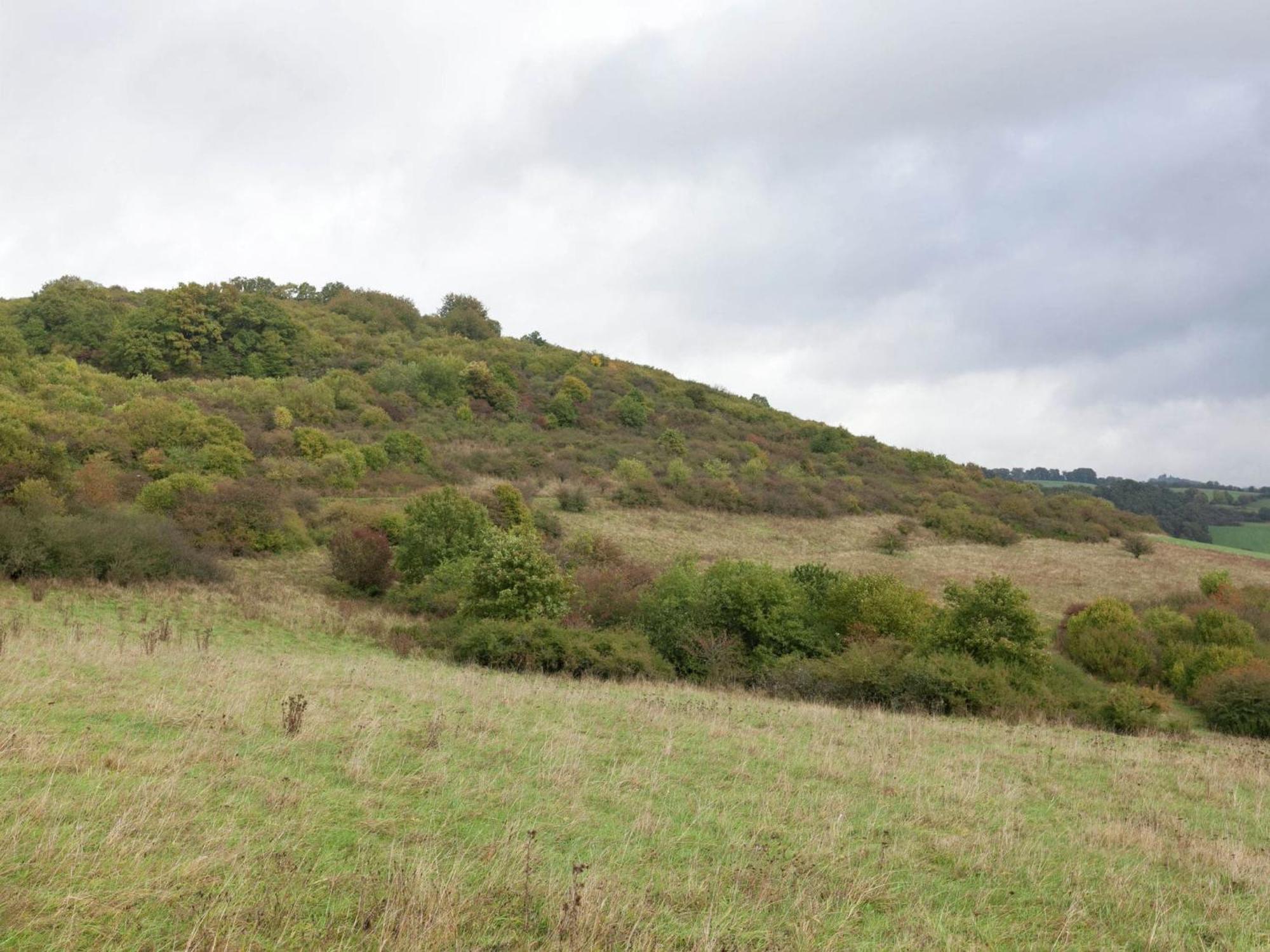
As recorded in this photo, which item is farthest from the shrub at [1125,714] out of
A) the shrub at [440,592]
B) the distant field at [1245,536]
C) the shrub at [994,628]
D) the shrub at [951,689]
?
the distant field at [1245,536]

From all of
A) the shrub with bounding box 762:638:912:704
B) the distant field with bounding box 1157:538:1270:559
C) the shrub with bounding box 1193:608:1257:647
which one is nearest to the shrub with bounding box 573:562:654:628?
the shrub with bounding box 762:638:912:704

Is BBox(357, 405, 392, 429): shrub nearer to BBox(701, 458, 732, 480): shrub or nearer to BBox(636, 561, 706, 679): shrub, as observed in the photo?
BBox(701, 458, 732, 480): shrub

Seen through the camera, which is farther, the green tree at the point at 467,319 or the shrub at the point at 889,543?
the green tree at the point at 467,319

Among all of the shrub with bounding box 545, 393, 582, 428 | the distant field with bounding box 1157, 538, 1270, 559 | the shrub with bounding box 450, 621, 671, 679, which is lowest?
the shrub with bounding box 450, 621, 671, 679

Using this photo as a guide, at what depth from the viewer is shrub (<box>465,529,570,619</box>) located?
24.3 meters

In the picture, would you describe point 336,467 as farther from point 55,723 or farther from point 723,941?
point 723,941

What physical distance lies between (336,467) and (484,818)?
150 ft

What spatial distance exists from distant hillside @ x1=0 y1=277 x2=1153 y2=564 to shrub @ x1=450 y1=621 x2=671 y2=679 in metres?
17.5

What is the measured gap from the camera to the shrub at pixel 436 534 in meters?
32.3

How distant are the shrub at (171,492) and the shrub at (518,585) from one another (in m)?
18.1

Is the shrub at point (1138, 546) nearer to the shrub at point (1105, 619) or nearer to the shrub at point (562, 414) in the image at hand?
the shrub at point (1105, 619)

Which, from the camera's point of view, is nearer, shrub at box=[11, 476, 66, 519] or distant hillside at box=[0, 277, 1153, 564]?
shrub at box=[11, 476, 66, 519]

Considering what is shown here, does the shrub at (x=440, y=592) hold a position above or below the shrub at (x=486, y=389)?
below

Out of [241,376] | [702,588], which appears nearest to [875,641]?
[702,588]
